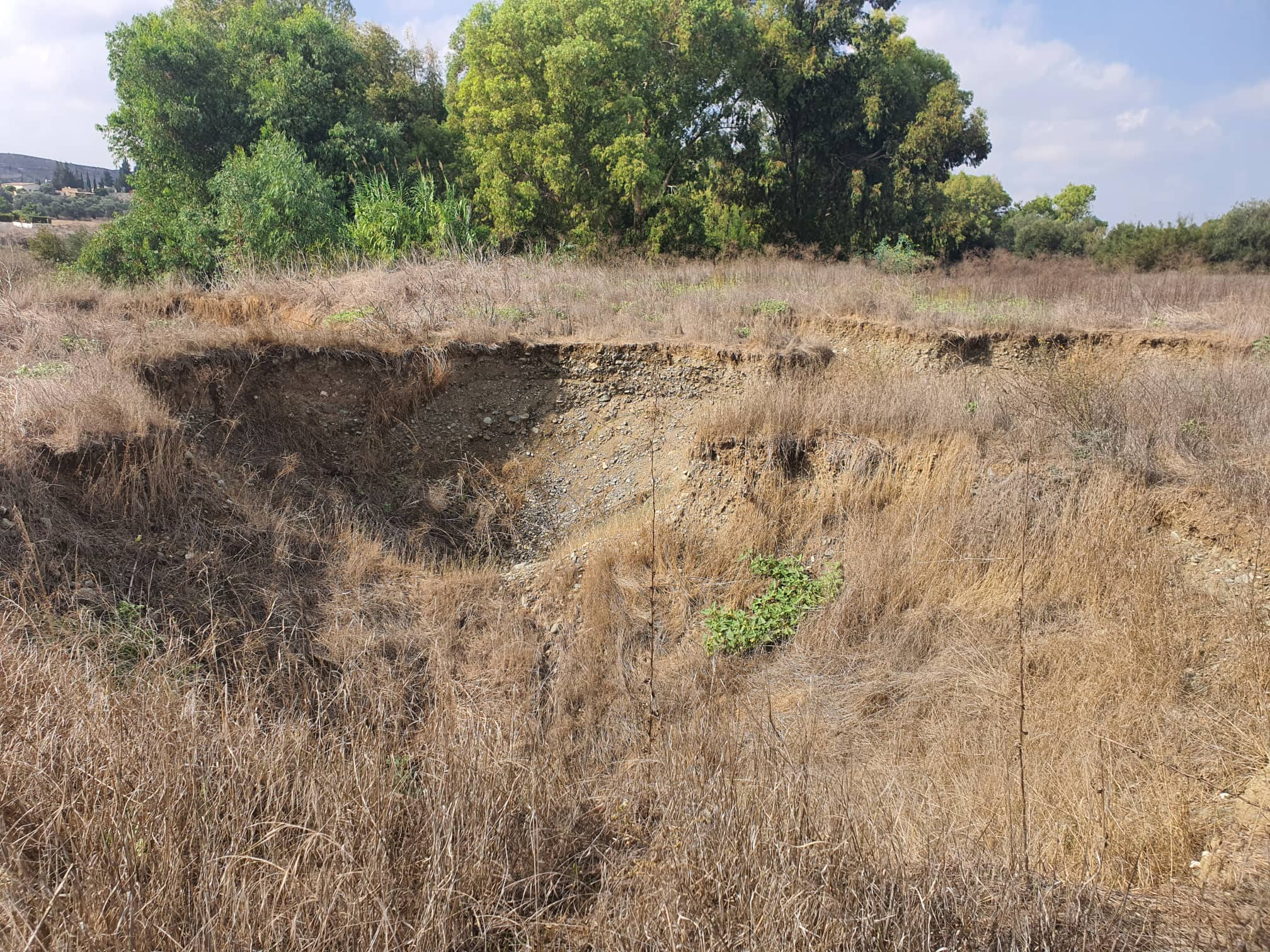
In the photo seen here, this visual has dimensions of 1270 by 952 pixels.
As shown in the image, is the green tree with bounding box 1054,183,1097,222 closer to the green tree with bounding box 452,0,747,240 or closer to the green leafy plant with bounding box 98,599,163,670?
the green tree with bounding box 452,0,747,240

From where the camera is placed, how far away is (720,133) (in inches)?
773

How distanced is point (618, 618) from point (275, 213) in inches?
370

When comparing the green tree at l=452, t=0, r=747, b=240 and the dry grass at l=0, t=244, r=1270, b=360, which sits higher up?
the green tree at l=452, t=0, r=747, b=240

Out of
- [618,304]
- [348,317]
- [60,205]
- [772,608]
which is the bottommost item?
[772,608]

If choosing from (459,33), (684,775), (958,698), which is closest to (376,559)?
(684,775)

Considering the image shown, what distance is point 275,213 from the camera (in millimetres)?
11391

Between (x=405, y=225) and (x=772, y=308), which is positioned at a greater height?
(x=405, y=225)

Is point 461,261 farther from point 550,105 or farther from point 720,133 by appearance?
point 720,133

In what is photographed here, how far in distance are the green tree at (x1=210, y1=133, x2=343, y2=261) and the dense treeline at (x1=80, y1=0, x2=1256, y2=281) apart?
0.95 meters

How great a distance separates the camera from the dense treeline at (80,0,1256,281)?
1557 centimetres

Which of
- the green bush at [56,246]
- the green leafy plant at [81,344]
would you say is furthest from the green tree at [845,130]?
the green bush at [56,246]

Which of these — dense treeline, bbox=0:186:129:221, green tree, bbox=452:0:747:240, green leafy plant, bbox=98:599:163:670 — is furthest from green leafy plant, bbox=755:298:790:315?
dense treeline, bbox=0:186:129:221

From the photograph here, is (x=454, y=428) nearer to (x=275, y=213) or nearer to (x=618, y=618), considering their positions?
(x=618, y=618)

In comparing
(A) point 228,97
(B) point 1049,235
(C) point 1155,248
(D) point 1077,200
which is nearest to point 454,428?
(A) point 228,97
